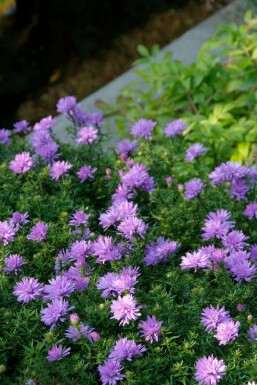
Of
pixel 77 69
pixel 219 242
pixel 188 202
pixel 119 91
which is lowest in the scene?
pixel 219 242

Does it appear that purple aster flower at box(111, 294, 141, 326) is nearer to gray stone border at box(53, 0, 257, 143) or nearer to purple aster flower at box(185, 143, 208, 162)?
purple aster flower at box(185, 143, 208, 162)

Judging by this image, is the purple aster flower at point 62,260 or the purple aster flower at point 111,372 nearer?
the purple aster flower at point 111,372

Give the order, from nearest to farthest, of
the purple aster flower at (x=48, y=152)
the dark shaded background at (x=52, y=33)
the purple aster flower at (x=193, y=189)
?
the purple aster flower at (x=193, y=189)
the purple aster flower at (x=48, y=152)
the dark shaded background at (x=52, y=33)

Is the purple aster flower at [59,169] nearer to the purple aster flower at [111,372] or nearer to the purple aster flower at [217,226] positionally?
the purple aster flower at [217,226]

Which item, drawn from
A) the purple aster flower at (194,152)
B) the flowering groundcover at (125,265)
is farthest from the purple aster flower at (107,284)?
the purple aster flower at (194,152)

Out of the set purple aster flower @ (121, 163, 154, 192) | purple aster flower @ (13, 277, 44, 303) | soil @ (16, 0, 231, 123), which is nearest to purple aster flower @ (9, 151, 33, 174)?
purple aster flower @ (121, 163, 154, 192)

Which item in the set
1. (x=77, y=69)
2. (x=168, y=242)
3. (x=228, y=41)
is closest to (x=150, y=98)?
(x=228, y=41)

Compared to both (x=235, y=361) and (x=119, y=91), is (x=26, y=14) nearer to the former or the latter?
(x=119, y=91)
